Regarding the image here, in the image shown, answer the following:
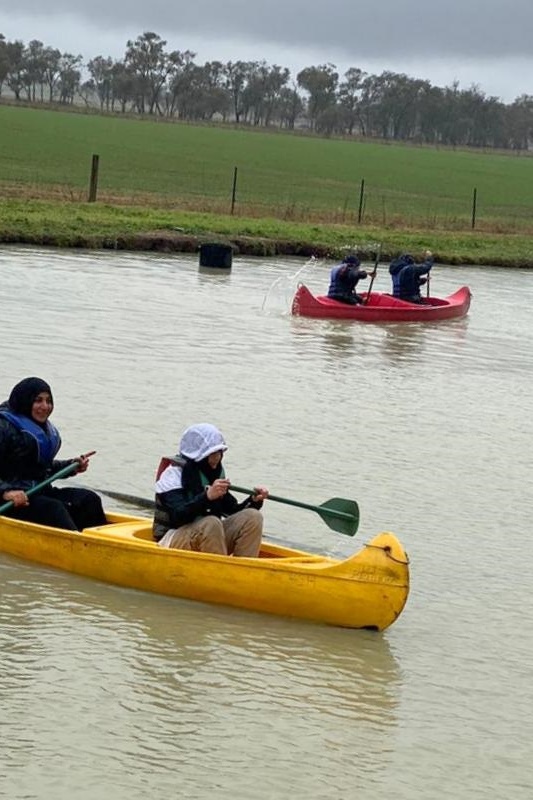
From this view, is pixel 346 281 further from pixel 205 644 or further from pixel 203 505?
pixel 205 644

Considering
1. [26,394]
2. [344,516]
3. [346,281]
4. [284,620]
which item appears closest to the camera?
[284,620]

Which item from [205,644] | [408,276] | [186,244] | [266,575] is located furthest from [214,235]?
[205,644]

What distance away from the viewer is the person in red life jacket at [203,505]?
898 centimetres

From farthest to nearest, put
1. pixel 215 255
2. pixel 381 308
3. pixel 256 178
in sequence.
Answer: pixel 256 178 → pixel 215 255 → pixel 381 308

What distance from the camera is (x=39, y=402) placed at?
956 centimetres

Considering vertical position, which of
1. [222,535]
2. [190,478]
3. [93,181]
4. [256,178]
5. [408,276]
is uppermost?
[256,178]

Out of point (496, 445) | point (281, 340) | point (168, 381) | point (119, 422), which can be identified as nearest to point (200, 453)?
point (119, 422)

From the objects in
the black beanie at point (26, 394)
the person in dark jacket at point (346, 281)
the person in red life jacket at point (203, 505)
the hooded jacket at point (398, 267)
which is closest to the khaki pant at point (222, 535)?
the person in red life jacket at point (203, 505)

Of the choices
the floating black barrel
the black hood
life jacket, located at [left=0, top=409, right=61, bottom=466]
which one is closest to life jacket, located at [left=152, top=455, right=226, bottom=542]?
life jacket, located at [left=0, top=409, right=61, bottom=466]

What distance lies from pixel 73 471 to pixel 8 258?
17184 millimetres

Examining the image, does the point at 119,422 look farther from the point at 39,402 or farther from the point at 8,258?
the point at 8,258

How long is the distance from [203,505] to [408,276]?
15.5 metres

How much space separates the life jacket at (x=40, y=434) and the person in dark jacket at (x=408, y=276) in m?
14.6

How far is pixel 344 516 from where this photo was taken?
32.5 feet
